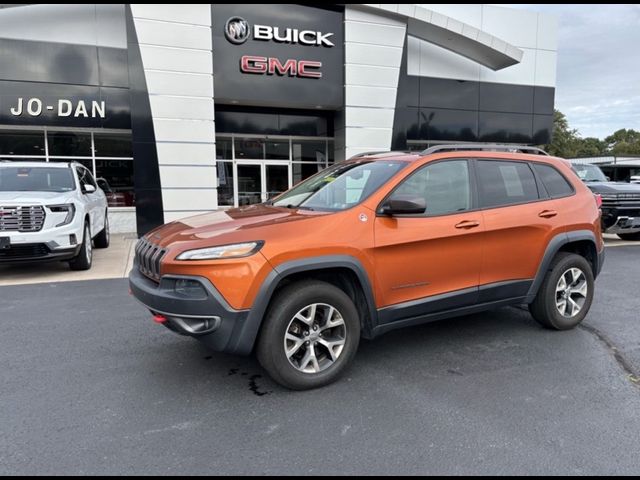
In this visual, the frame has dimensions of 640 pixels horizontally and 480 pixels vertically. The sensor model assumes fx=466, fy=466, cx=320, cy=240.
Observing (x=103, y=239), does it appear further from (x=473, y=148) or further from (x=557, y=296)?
(x=557, y=296)

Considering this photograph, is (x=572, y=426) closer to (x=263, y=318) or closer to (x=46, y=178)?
(x=263, y=318)

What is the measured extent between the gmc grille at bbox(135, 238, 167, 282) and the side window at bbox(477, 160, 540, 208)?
2.83 meters

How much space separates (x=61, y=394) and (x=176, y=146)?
10.4 metres

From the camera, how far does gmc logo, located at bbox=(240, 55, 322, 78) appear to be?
534 inches

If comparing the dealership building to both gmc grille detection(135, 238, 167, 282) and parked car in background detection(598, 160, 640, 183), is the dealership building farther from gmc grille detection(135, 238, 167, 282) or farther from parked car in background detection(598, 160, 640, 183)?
parked car in background detection(598, 160, 640, 183)

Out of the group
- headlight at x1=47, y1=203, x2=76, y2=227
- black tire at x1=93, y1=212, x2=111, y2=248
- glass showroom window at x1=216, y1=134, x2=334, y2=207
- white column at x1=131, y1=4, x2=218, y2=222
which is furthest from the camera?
glass showroom window at x1=216, y1=134, x2=334, y2=207

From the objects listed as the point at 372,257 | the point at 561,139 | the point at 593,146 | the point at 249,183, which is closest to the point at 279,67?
the point at 249,183

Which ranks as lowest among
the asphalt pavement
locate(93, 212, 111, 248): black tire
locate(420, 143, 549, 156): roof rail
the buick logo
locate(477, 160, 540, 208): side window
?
the asphalt pavement

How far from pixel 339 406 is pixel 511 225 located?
2326 millimetres

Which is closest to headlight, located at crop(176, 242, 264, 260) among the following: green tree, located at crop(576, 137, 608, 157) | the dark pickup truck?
the dark pickup truck

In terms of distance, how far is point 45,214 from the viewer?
24.0 ft

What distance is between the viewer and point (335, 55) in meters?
14.4

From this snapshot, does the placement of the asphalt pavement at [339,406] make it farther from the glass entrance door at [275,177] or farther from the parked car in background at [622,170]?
the parked car in background at [622,170]

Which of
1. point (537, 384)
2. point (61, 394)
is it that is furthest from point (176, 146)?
point (537, 384)
